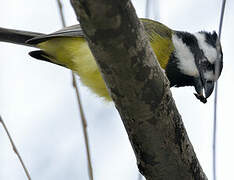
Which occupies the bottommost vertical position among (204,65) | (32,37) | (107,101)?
(107,101)

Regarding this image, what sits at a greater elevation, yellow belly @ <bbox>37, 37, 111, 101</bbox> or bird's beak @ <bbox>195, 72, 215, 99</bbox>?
yellow belly @ <bbox>37, 37, 111, 101</bbox>

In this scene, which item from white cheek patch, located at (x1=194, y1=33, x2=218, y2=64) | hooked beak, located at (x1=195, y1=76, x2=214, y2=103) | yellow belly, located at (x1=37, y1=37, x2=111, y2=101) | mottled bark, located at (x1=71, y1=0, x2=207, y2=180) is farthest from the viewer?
white cheek patch, located at (x1=194, y1=33, x2=218, y2=64)

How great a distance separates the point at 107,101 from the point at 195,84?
0.67 m

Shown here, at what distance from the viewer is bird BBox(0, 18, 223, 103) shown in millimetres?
2814

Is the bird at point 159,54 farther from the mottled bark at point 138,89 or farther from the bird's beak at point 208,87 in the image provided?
the mottled bark at point 138,89

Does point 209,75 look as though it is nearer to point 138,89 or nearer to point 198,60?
point 198,60

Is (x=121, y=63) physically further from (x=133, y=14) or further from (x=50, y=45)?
(x=50, y=45)

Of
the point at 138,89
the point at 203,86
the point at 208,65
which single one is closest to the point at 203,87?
the point at 203,86

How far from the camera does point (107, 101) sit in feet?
9.81

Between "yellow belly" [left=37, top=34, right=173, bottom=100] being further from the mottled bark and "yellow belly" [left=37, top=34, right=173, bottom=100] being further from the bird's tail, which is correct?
the mottled bark

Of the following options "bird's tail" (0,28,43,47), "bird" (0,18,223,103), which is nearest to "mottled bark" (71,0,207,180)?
"bird" (0,18,223,103)

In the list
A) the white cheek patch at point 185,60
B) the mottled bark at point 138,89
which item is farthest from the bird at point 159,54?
the mottled bark at point 138,89

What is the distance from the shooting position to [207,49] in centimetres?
316

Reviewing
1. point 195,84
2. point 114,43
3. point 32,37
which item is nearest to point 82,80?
point 32,37
